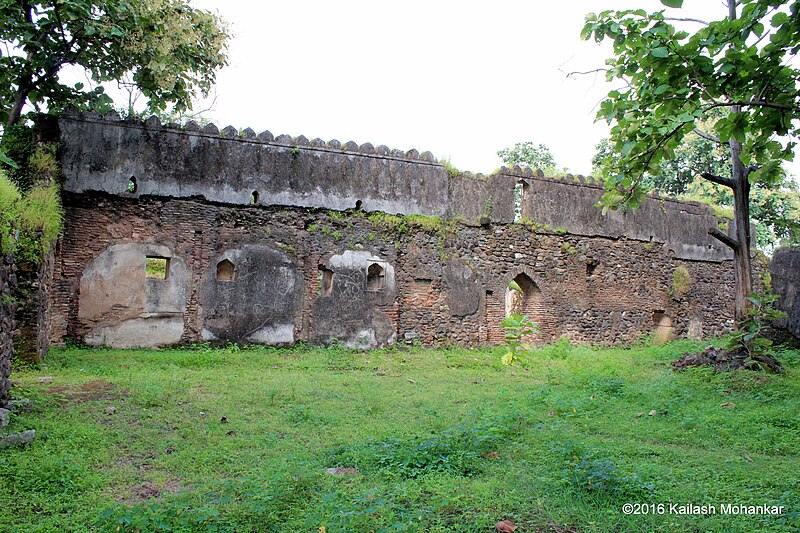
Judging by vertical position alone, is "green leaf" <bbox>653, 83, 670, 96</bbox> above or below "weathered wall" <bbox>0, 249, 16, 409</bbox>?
above

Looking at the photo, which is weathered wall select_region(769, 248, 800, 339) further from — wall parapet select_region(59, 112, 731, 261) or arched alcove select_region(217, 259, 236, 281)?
arched alcove select_region(217, 259, 236, 281)

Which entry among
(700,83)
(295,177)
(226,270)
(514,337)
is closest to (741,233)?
(514,337)

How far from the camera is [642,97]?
4.87 m

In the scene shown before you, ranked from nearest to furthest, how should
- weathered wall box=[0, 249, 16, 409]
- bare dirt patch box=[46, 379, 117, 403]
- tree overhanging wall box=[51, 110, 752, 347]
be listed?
weathered wall box=[0, 249, 16, 409], bare dirt patch box=[46, 379, 117, 403], tree overhanging wall box=[51, 110, 752, 347]

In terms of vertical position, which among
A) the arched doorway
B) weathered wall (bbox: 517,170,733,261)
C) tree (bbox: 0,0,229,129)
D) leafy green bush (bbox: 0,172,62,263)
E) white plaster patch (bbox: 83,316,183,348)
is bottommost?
white plaster patch (bbox: 83,316,183,348)

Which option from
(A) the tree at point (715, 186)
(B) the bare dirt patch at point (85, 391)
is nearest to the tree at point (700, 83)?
(B) the bare dirt patch at point (85, 391)

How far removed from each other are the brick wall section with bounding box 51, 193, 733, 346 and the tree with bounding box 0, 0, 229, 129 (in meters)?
1.90

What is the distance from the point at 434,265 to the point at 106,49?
7310 mm

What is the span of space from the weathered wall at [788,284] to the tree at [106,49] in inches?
492

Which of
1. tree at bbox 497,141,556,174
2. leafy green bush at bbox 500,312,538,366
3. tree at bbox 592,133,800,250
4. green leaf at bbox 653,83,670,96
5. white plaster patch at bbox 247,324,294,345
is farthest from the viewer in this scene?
tree at bbox 497,141,556,174

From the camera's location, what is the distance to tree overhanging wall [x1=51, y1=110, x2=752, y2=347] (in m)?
10.2

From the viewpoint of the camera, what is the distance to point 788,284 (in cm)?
1236

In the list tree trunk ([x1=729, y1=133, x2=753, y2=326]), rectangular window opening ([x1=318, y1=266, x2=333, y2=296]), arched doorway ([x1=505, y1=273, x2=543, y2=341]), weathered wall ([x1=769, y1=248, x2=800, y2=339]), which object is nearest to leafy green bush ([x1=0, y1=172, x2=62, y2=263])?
rectangular window opening ([x1=318, y1=266, x2=333, y2=296])

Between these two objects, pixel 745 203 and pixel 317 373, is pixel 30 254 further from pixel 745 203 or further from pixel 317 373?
pixel 745 203
